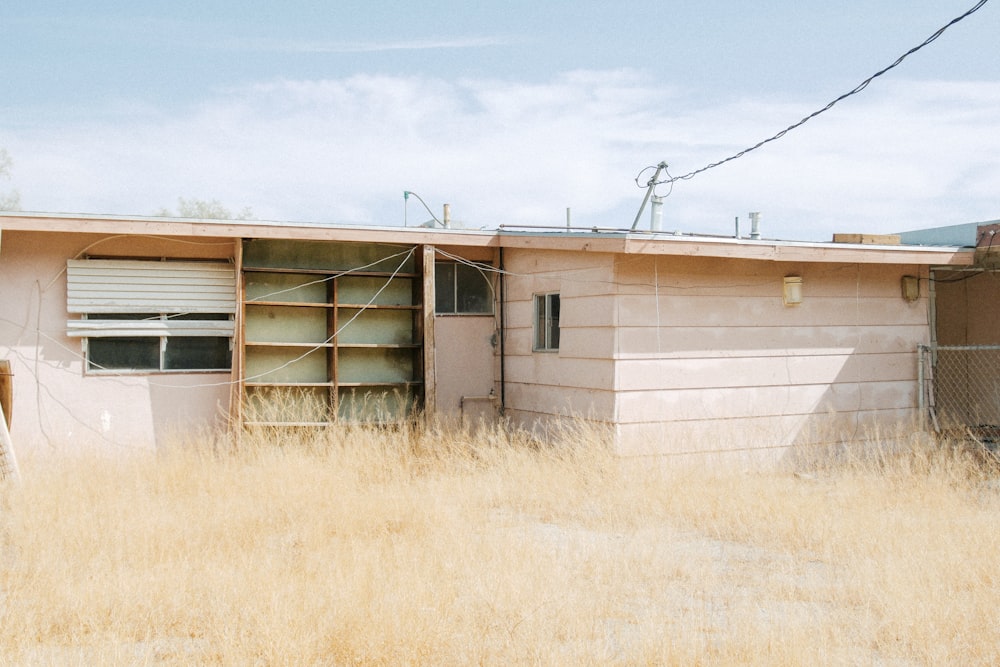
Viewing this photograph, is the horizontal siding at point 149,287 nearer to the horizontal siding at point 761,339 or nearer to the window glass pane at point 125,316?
the window glass pane at point 125,316

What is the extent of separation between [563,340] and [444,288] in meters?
2.11

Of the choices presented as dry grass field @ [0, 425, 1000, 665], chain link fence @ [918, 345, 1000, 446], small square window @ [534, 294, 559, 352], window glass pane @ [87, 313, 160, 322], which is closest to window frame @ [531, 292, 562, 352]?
small square window @ [534, 294, 559, 352]

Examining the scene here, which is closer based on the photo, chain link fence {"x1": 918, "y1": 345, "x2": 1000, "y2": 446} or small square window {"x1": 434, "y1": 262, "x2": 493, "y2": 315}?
small square window {"x1": 434, "y1": 262, "x2": 493, "y2": 315}

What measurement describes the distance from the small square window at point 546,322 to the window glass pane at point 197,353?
394 cm

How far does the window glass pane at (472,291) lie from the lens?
12.0 m

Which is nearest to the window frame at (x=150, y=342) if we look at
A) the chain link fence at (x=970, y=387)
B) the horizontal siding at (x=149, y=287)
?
the horizontal siding at (x=149, y=287)

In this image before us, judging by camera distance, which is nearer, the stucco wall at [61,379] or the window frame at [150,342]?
the stucco wall at [61,379]

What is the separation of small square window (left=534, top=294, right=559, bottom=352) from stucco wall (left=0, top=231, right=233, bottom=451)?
4.09 m

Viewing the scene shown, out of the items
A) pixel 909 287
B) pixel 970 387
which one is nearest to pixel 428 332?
pixel 909 287

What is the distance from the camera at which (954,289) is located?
14000 mm

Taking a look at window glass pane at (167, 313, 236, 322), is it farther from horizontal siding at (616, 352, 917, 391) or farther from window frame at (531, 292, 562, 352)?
horizontal siding at (616, 352, 917, 391)

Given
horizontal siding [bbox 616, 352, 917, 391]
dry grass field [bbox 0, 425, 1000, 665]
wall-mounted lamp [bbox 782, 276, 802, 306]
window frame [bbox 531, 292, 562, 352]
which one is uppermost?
wall-mounted lamp [bbox 782, 276, 802, 306]

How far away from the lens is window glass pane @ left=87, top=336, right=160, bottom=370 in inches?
416

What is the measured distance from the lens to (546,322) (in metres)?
11.2
